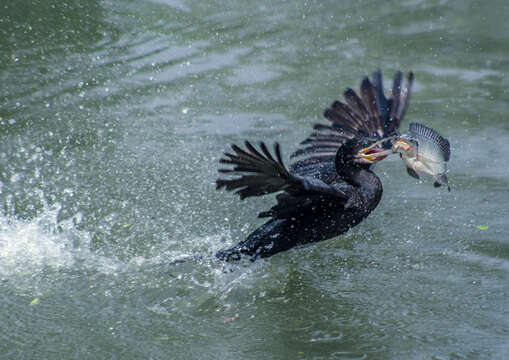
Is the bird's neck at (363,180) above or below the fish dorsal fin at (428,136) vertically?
below

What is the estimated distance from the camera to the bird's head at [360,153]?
4.45 m

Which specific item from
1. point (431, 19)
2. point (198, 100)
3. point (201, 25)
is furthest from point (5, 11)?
point (431, 19)

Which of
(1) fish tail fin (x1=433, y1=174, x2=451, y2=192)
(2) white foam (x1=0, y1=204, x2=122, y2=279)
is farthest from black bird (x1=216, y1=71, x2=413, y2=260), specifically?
(2) white foam (x1=0, y1=204, x2=122, y2=279)

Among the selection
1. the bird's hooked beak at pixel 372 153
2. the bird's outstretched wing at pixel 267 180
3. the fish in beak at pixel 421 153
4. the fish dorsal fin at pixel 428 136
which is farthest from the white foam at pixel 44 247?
the fish dorsal fin at pixel 428 136

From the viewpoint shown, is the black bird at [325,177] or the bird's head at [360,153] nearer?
the black bird at [325,177]

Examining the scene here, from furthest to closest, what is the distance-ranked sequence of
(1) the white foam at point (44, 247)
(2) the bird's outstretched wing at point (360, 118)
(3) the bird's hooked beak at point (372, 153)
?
(2) the bird's outstretched wing at point (360, 118) → (1) the white foam at point (44, 247) → (3) the bird's hooked beak at point (372, 153)

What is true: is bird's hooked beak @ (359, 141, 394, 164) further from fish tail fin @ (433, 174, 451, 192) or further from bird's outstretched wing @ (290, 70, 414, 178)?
bird's outstretched wing @ (290, 70, 414, 178)

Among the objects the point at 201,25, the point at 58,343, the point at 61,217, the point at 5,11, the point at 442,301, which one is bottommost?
the point at 442,301

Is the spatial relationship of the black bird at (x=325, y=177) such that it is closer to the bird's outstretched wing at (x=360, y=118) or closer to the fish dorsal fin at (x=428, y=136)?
the bird's outstretched wing at (x=360, y=118)

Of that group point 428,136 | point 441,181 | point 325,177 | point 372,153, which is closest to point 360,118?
point 325,177

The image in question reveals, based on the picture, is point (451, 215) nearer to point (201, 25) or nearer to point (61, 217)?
point (61, 217)

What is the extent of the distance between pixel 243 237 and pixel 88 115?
3046 mm

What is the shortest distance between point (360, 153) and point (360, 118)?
0.86 metres

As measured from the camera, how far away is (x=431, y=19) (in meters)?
9.74
